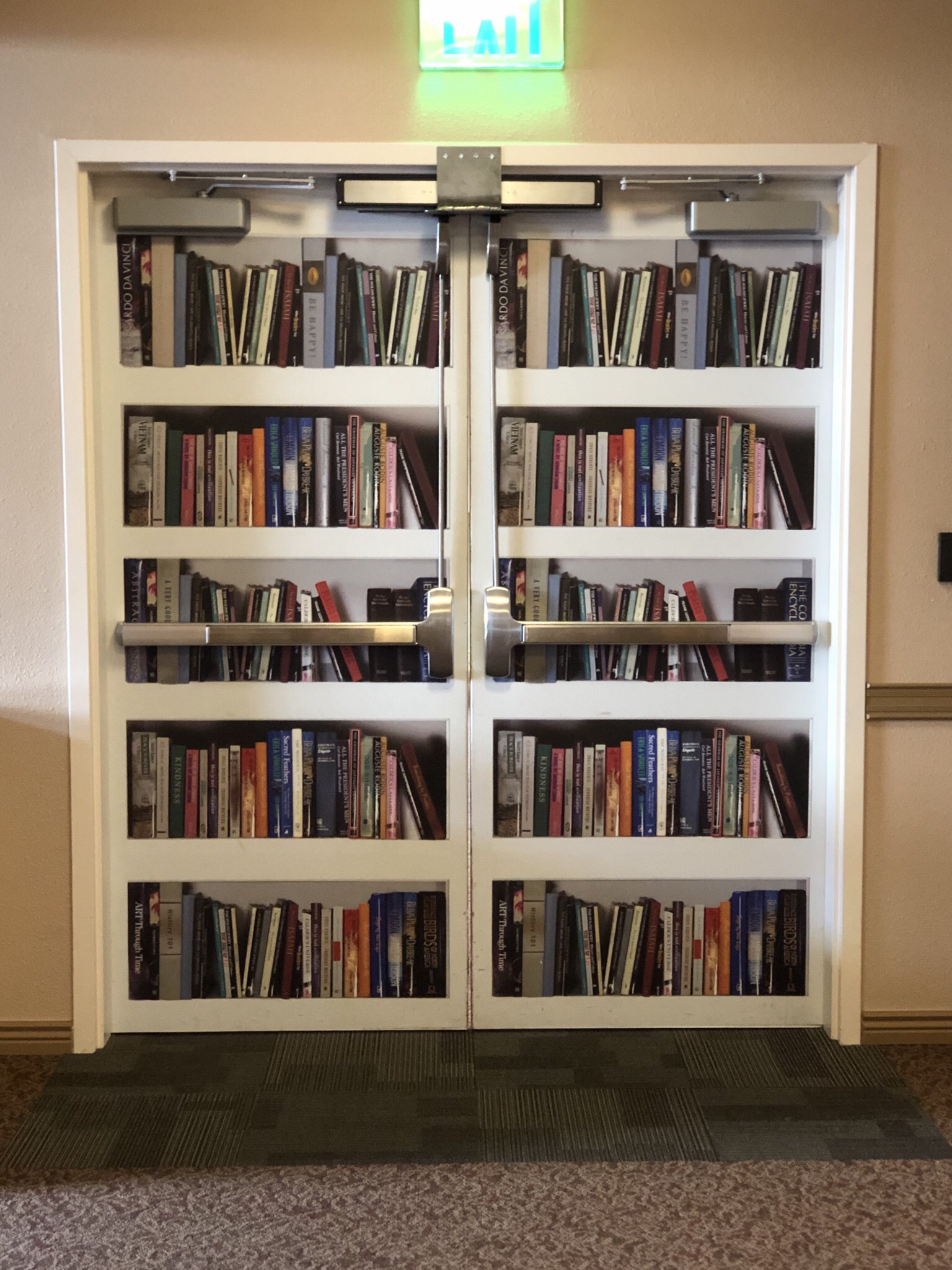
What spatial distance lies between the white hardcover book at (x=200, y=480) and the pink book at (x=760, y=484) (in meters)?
1.29

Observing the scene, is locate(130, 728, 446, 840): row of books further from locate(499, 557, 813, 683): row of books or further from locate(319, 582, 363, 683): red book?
locate(499, 557, 813, 683): row of books

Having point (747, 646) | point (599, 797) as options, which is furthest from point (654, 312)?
point (599, 797)

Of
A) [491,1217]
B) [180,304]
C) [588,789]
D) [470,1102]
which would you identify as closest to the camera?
[491,1217]

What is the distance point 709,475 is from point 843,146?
0.76 meters

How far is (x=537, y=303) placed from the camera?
238cm

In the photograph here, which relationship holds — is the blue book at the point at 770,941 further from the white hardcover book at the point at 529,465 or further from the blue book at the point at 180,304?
the blue book at the point at 180,304

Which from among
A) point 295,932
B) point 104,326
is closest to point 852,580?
point 295,932

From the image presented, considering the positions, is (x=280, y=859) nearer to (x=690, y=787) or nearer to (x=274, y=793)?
(x=274, y=793)

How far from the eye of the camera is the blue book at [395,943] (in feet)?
8.09

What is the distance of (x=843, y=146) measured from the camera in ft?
7.41

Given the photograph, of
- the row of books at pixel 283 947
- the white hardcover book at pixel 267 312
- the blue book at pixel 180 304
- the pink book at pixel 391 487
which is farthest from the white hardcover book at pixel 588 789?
the blue book at pixel 180 304

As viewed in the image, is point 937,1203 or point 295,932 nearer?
point 937,1203

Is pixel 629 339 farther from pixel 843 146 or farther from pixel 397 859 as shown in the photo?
pixel 397 859

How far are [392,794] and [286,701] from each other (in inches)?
13.2
